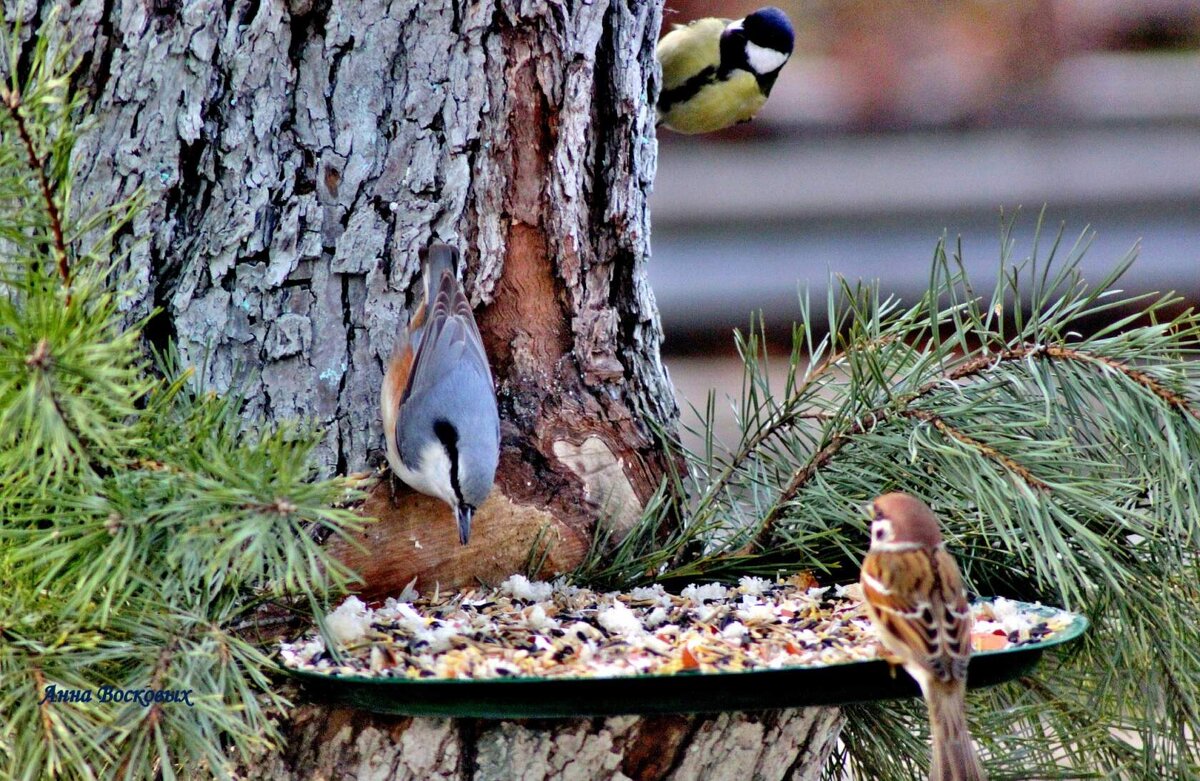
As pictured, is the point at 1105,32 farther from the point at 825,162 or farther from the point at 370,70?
the point at 370,70

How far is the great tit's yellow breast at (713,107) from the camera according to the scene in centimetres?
289

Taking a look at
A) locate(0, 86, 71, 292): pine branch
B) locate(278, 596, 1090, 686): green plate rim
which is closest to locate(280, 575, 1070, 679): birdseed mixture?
locate(278, 596, 1090, 686): green plate rim

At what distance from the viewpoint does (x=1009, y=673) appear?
1458mm

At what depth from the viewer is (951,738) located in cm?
157

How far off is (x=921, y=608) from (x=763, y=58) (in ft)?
Answer: 6.30

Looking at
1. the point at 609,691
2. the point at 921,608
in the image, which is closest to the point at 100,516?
the point at 609,691

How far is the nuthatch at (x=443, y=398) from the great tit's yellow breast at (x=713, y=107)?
1170 millimetres

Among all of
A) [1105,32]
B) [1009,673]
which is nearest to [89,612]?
[1009,673]

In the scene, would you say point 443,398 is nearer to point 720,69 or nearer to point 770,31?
point 720,69

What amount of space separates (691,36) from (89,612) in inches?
90.6

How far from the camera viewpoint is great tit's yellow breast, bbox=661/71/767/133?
2.89 meters

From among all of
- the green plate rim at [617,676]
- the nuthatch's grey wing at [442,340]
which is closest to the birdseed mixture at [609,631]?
the green plate rim at [617,676]

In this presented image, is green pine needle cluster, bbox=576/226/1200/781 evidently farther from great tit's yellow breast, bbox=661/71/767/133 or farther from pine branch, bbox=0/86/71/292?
great tit's yellow breast, bbox=661/71/767/133

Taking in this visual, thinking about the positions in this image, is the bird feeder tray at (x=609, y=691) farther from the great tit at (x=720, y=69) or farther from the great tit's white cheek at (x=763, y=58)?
the great tit's white cheek at (x=763, y=58)
